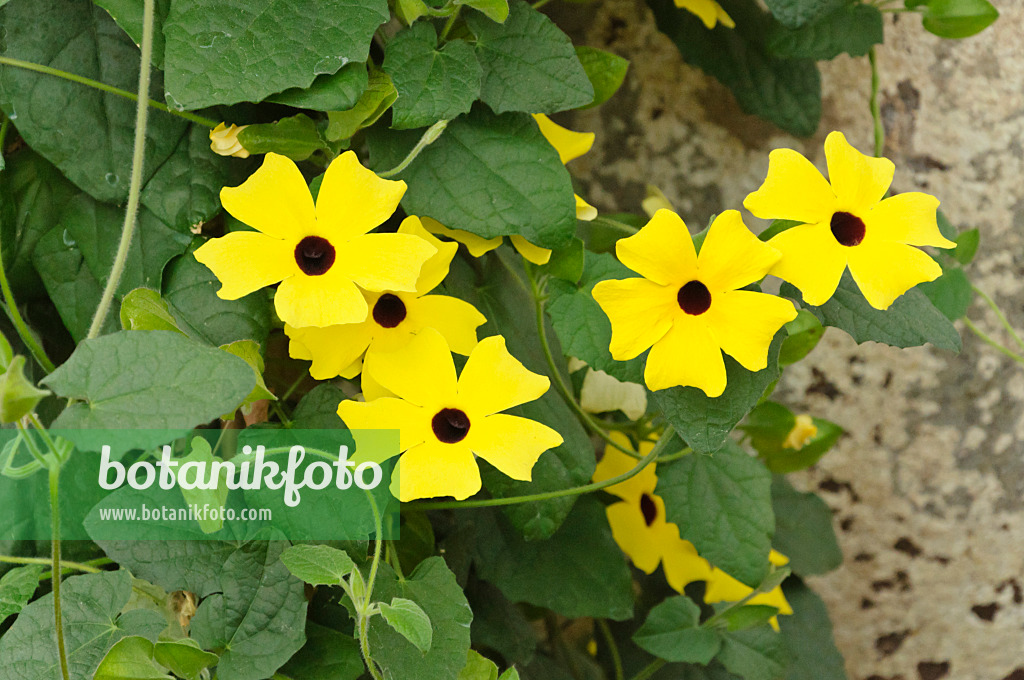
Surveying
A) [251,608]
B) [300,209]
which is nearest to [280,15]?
[300,209]

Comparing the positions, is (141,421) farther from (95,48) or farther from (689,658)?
(689,658)

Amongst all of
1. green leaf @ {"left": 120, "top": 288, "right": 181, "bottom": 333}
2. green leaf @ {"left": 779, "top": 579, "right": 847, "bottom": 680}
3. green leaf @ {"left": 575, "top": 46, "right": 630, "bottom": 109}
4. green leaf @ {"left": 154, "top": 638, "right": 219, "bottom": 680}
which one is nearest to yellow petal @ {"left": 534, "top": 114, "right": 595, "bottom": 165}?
green leaf @ {"left": 575, "top": 46, "right": 630, "bottom": 109}

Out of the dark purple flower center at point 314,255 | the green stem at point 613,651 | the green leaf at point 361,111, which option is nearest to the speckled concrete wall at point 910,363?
the green stem at point 613,651

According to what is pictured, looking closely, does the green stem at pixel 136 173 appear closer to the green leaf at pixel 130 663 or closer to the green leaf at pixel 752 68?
the green leaf at pixel 130 663

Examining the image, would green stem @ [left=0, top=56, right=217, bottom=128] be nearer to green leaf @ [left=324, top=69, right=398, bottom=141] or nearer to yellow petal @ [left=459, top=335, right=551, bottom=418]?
green leaf @ [left=324, top=69, right=398, bottom=141]

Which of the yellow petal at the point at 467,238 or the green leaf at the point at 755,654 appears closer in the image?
the yellow petal at the point at 467,238

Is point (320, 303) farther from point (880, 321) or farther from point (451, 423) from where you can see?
point (880, 321)
